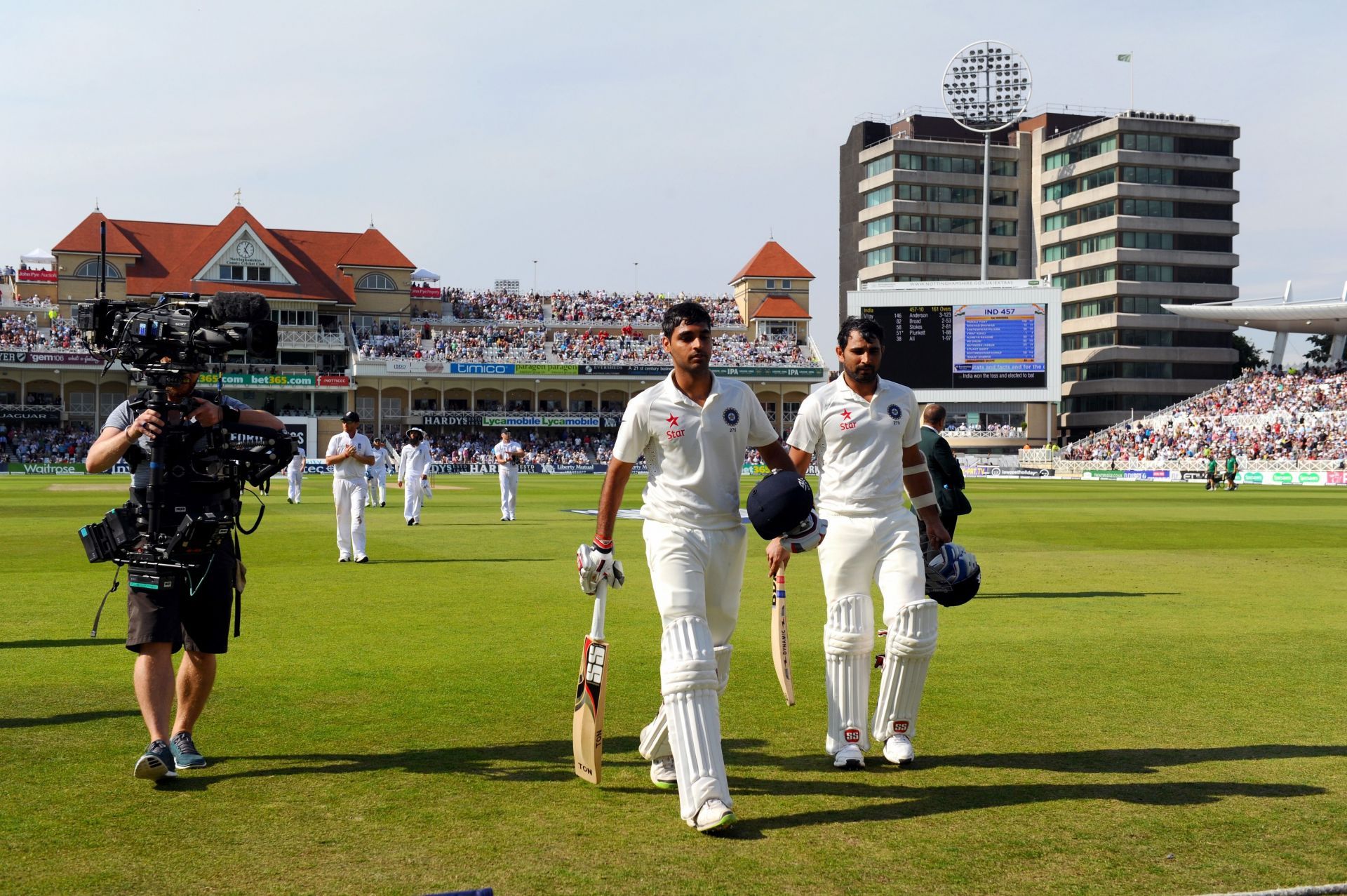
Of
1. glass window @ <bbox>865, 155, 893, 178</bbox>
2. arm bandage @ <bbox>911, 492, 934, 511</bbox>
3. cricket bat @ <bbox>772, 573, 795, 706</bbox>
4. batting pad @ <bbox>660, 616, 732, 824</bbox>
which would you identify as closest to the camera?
batting pad @ <bbox>660, 616, 732, 824</bbox>

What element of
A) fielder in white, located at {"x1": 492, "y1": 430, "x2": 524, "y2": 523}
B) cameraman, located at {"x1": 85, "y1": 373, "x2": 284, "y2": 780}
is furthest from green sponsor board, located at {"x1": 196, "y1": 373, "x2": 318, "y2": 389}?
cameraman, located at {"x1": 85, "y1": 373, "x2": 284, "y2": 780}

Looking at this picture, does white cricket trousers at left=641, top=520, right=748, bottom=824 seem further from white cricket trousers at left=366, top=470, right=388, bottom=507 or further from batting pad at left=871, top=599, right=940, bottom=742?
white cricket trousers at left=366, top=470, right=388, bottom=507

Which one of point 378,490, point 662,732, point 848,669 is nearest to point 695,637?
point 662,732

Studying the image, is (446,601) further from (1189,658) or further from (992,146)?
(992,146)

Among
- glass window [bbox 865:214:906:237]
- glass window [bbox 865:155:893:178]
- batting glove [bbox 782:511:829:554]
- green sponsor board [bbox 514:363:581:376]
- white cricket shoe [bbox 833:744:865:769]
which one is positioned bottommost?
white cricket shoe [bbox 833:744:865:769]

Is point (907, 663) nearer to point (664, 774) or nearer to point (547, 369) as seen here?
point (664, 774)

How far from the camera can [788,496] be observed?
612 cm

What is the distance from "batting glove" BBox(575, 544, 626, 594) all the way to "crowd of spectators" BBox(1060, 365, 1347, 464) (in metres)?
60.8

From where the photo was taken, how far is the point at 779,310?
105 m

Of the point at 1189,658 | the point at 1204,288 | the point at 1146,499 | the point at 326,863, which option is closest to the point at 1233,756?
the point at 1189,658

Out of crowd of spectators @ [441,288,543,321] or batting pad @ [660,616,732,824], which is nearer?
batting pad @ [660,616,732,824]

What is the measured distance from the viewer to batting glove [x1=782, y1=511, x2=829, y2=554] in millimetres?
6250

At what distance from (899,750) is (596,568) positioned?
1.94 m

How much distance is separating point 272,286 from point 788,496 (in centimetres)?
8949
